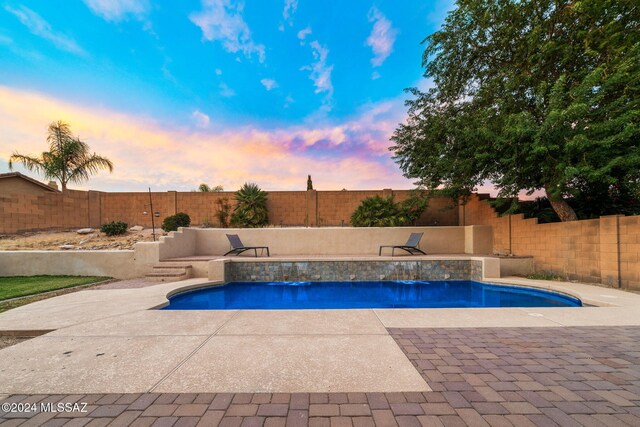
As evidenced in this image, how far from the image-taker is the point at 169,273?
7578 mm

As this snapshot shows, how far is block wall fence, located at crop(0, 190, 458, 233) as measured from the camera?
13695 millimetres

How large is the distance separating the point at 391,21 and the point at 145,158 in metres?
12.5

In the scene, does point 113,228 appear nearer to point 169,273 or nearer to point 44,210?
point 44,210

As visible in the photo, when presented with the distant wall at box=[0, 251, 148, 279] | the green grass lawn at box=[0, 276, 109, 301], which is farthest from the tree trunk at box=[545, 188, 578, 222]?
the green grass lawn at box=[0, 276, 109, 301]

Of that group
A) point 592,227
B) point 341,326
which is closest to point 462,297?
point 592,227

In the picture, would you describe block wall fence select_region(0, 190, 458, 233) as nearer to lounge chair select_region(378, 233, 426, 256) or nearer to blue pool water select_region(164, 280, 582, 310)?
lounge chair select_region(378, 233, 426, 256)

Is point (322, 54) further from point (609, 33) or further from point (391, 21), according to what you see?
point (609, 33)

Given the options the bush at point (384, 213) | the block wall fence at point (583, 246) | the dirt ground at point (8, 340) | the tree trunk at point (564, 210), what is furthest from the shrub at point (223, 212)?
the tree trunk at point (564, 210)

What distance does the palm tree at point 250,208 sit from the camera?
13.0 metres

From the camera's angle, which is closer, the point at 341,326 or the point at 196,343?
the point at 196,343

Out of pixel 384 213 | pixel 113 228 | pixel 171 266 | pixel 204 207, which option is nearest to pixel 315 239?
pixel 384 213

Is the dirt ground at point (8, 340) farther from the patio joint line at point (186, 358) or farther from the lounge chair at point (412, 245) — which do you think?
the lounge chair at point (412, 245)

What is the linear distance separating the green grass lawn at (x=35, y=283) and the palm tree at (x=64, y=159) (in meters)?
11.6

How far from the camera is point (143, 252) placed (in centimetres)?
802
